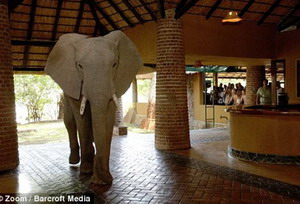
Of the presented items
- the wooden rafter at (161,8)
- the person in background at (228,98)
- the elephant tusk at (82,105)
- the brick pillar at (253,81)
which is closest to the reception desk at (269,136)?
the wooden rafter at (161,8)

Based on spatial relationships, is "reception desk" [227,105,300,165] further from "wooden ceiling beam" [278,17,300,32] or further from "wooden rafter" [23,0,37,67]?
"wooden rafter" [23,0,37,67]

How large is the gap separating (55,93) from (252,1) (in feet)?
57.5

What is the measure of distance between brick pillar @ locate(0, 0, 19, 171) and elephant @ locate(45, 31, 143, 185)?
5.77 ft

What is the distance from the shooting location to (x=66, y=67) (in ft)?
19.7

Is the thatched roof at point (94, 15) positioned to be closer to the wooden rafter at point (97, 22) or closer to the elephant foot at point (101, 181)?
the wooden rafter at point (97, 22)

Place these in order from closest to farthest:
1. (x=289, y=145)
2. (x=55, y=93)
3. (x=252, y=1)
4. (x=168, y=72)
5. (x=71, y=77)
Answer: (x=71, y=77)
(x=289, y=145)
(x=168, y=72)
(x=252, y=1)
(x=55, y=93)

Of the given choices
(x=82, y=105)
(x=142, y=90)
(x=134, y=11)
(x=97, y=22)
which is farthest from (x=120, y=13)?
(x=142, y=90)

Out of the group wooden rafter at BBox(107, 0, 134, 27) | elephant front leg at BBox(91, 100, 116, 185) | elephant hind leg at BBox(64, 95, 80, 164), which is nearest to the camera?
elephant front leg at BBox(91, 100, 116, 185)

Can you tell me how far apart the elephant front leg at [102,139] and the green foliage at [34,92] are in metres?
19.2

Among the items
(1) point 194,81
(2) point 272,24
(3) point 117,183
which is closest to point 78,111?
(3) point 117,183

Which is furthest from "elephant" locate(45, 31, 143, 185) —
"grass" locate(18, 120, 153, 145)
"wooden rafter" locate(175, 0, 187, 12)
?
→ "grass" locate(18, 120, 153, 145)

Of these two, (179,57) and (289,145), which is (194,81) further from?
(289,145)

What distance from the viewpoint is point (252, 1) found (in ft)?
37.0

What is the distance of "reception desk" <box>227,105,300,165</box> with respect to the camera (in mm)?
7488
